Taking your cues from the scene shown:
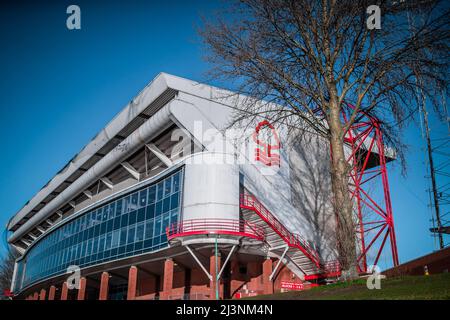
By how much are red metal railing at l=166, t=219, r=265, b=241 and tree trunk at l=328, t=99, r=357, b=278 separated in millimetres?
13176

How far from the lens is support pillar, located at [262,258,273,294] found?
3011 centimetres

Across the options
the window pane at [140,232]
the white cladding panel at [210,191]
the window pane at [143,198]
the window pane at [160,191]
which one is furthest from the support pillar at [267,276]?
the window pane at [143,198]

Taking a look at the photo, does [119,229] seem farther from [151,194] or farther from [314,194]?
[314,194]

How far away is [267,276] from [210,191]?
7.62m

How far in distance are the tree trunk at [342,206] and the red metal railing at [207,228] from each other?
1318 centimetres

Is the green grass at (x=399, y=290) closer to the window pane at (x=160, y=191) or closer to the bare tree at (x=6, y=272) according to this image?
the window pane at (x=160, y=191)

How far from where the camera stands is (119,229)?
36.2 metres

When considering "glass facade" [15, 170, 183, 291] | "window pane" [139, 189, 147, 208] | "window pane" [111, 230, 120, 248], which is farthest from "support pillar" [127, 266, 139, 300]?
"window pane" [139, 189, 147, 208]

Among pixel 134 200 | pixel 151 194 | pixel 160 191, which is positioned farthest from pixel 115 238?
pixel 160 191

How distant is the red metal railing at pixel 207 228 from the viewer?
27891 millimetres

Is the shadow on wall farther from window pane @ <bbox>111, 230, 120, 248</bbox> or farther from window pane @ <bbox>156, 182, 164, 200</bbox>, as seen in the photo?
window pane @ <bbox>111, 230, 120, 248</bbox>

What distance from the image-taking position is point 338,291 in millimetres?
12828

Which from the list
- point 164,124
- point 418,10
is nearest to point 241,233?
point 164,124

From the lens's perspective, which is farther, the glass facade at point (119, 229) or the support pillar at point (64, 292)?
the support pillar at point (64, 292)
